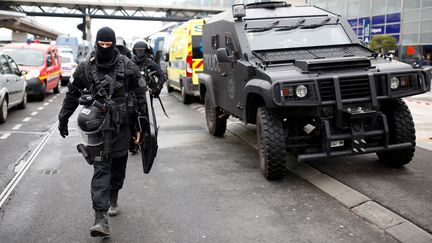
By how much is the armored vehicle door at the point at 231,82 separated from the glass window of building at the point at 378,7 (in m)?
25.2

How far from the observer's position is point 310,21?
739cm

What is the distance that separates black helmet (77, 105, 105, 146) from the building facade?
23.4 m

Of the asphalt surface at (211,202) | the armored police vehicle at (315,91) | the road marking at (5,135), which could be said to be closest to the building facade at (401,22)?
the armored police vehicle at (315,91)

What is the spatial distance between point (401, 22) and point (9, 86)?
78.0 feet

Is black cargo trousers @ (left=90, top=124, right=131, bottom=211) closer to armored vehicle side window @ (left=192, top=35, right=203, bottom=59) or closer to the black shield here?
the black shield

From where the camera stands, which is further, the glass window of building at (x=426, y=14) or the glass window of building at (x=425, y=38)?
the glass window of building at (x=425, y=38)

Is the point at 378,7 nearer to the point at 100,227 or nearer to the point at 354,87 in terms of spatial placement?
the point at 354,87

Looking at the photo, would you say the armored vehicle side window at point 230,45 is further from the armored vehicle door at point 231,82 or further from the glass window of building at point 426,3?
the glass window of building at point 426,3

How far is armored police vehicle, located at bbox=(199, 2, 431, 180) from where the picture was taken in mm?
5633

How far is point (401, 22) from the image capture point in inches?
1134

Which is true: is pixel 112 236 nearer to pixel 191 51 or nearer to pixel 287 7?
pixel 287 7

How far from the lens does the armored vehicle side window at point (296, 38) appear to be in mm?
6988

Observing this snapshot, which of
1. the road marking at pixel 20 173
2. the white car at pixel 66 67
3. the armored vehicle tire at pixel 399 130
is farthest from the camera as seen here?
the white car at pixel 66 67

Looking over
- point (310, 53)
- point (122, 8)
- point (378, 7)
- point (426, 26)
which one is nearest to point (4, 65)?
point (310, 53)
